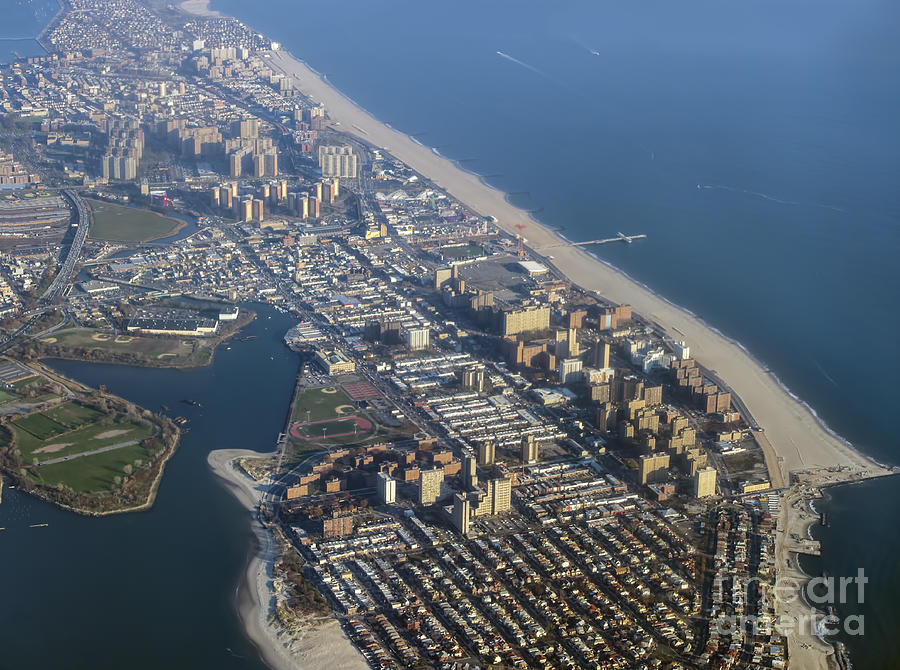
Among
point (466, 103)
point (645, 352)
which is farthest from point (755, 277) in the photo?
point (466, 103)

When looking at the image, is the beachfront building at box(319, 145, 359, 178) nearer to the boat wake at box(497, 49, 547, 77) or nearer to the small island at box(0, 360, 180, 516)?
the small island at box(0, 360, 180, 516)

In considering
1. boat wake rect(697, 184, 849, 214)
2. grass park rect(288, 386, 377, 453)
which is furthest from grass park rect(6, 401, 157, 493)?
boat wake rect(697, 184, 849, 214)

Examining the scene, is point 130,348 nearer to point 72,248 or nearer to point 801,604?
point 72,248

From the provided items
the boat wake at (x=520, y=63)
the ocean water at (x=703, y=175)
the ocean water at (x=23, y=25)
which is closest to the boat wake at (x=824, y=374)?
the ocean water at (x=703, y=175)

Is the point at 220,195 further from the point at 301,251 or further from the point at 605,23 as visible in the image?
the point at 605,23

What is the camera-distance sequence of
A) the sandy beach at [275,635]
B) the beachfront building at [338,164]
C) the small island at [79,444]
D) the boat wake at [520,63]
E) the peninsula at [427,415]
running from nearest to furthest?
the sandy beach at [275,635], the peninsula at [427,415], the small island at [79,444], the beachfront building at [338,164], the boat wake at [520,63]

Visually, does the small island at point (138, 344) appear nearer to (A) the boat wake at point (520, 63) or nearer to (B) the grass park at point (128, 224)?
(B) the grass park at point (128, 224)
